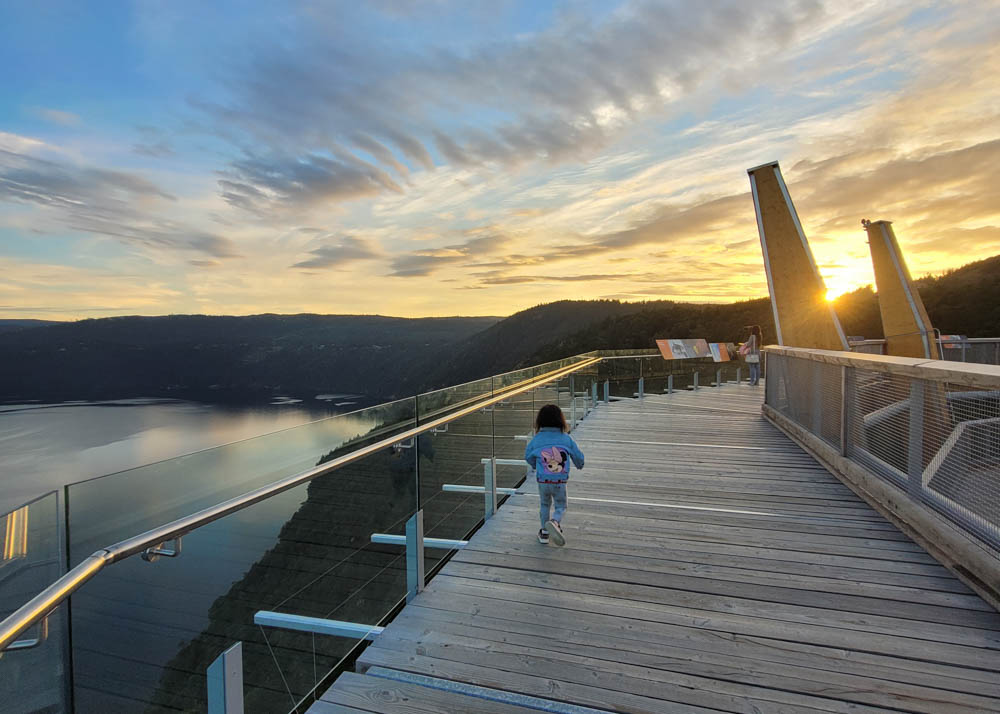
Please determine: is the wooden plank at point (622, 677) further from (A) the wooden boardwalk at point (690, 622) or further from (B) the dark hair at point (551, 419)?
(B) the dark hair at point (551, 419)

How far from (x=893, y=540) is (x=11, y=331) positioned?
198844 mm

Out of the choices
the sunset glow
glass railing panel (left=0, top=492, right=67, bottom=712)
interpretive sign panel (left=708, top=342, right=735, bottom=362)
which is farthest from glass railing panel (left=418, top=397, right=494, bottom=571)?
interpretive sign panel (left=708, top=342, right=735, bottom=362)

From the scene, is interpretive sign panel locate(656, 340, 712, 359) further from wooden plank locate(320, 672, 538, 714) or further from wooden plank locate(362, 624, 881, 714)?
wooden plank locate(320, 672, 538, 714)

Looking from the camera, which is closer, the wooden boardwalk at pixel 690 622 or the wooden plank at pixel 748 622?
the wooden boardwalk at pixel 690 622

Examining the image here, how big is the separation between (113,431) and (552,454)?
147 metres

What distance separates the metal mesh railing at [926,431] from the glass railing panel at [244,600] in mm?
3467

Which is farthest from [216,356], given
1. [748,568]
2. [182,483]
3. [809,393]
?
[748,568]

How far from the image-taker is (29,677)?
1.17m

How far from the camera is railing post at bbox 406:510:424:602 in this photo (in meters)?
3.07

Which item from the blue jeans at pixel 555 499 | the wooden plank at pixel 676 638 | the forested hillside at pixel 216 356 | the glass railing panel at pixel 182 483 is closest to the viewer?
the glass railing panel at pixel 182 483

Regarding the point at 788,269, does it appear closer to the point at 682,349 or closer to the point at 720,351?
the point at 682,349

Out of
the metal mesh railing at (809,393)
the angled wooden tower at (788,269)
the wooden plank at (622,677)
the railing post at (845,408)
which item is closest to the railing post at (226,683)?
the wooden plank at (622,677)

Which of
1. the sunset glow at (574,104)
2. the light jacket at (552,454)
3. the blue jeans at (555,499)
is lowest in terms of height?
the blue jeans at (555,499)

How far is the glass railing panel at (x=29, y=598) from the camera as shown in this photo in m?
1.13
